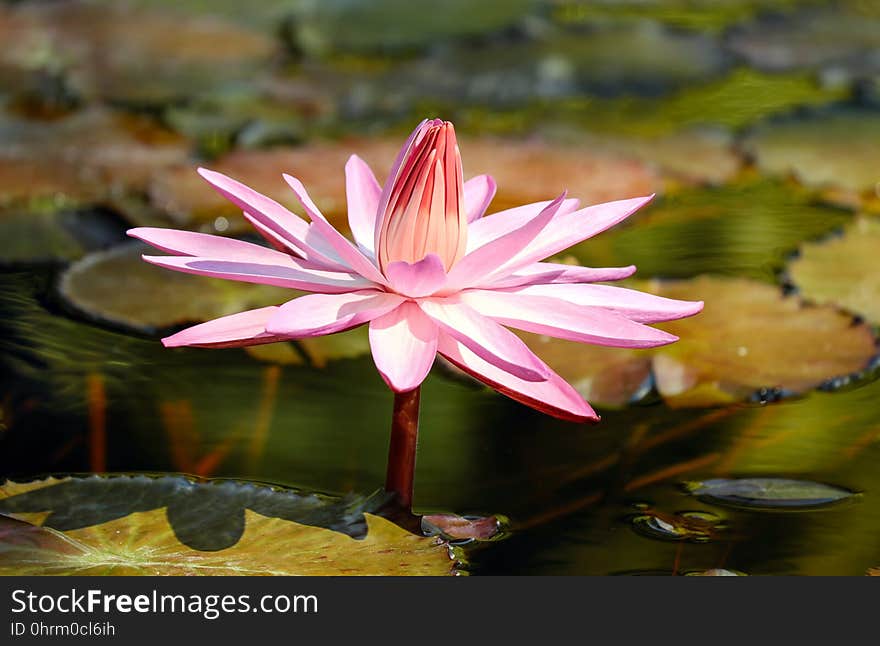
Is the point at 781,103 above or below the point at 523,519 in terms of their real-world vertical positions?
above

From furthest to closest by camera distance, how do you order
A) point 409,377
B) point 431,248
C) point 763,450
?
point 763,450
point 431,248
point 409,377

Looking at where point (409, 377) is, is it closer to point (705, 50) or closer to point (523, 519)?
point (523, 519)

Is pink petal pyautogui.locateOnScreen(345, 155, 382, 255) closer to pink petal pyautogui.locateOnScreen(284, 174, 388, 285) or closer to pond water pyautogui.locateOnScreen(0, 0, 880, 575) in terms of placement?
pink petal pyautogui.locateOnScreen(284, 174, 388, 285)

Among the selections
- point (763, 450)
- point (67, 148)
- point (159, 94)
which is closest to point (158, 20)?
point (159, 94)

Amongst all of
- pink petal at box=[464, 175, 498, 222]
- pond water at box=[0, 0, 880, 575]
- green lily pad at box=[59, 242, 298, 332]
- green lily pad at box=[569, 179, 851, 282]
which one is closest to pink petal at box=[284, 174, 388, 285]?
pink petal at box=[464, 175, 498, 222]

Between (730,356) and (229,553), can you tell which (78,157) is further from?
(229,553)

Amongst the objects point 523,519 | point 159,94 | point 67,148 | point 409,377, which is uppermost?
point 159,94

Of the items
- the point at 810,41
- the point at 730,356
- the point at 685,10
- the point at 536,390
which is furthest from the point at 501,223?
the point at 685,10
